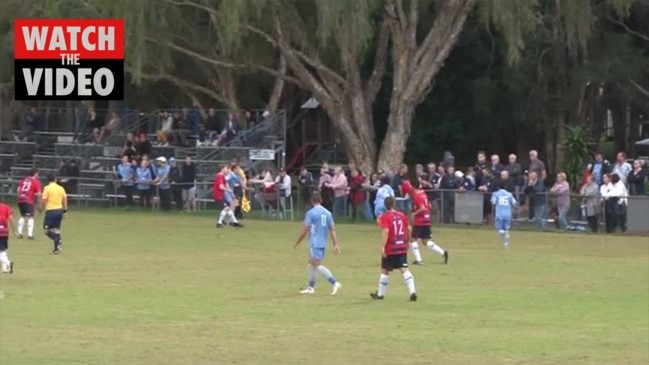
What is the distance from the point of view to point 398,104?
52656 mm

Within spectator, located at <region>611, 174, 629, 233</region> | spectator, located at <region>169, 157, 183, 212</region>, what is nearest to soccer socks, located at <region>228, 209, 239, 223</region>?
spectator, located at <region>169, 157, 183, 212</region>

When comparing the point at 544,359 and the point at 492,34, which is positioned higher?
the point at 492,34

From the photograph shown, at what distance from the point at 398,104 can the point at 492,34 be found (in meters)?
4.89

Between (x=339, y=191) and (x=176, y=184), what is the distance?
21.5 feet

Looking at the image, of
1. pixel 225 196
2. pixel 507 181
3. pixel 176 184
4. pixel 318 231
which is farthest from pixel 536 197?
pixel 318 231

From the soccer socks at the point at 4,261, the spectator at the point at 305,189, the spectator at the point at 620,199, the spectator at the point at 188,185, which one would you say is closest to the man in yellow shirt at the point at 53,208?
the soccer socks at the point at 4,261

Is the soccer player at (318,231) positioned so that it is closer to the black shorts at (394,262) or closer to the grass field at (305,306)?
the grass field at (305,306)

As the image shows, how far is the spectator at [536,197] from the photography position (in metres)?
44.0

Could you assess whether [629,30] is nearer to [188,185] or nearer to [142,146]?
[188,185]

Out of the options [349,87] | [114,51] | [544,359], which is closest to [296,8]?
[349,87]

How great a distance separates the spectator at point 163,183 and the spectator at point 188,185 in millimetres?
499

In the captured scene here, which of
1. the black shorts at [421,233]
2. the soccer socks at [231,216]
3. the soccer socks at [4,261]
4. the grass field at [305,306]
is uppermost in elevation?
the soccer socks at [231,216]

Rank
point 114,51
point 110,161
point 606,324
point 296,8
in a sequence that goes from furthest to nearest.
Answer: point 110,161
point 296,8
point 606,324
point 114,51

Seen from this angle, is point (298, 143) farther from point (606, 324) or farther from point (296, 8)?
point (606, 324)
